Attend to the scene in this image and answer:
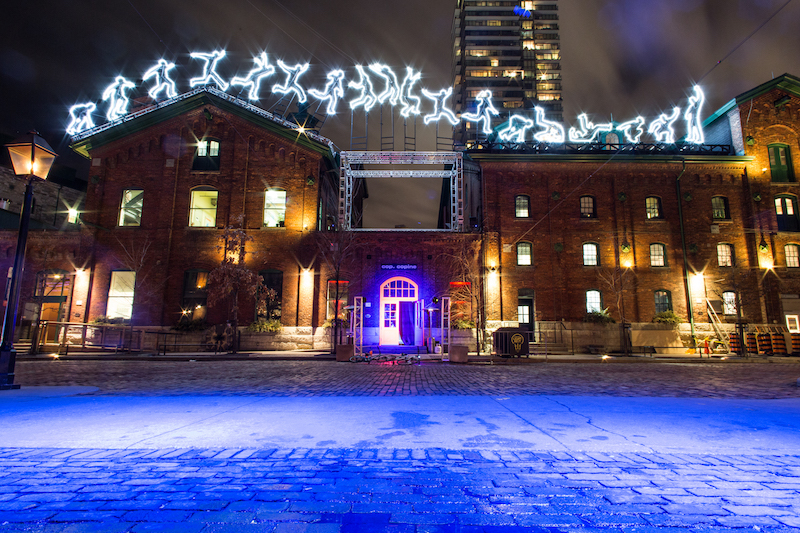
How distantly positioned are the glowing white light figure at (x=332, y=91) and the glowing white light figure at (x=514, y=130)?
32.3ft

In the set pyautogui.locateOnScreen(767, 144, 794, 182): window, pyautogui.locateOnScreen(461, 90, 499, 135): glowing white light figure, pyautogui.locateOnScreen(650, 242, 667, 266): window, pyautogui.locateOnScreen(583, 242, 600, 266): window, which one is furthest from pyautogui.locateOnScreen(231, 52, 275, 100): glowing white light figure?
pyautogui.locateOnScreen(767, 144, 794, 182): window

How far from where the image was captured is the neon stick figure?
71.4 ft

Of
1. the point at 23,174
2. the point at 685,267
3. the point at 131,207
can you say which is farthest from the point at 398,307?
the point at 685,267

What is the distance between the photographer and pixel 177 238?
21.6 meters

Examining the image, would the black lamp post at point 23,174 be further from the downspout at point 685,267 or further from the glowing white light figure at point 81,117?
the downspout at point 685,267

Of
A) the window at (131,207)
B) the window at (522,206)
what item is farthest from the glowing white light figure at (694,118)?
the window at (131,207)

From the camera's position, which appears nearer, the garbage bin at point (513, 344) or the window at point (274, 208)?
the garbage bin at point (513, 344)

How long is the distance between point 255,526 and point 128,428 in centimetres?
340

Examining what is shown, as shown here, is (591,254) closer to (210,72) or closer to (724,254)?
(724,254)

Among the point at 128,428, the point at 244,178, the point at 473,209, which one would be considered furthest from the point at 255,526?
the point at 473,209

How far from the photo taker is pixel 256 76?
72.6 ft

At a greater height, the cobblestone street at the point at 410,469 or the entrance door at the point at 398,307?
the entrance door at the point at 398,307

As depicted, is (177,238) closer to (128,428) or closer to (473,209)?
(473,209)

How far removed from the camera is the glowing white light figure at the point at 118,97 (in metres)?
22.1
